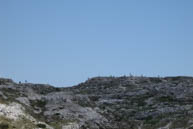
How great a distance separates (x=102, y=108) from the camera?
9925 centimetres

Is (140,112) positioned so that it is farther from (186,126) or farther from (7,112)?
(7,112)

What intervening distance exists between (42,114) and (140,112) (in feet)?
94.2

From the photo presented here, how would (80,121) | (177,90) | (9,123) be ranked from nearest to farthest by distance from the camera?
(9,123) → (80,121) → (177,90)

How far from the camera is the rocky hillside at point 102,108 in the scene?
77.6 metres

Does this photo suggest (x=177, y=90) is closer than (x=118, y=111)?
No

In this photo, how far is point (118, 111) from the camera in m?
99.0

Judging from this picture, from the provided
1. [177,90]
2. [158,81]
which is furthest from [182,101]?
[158,81]

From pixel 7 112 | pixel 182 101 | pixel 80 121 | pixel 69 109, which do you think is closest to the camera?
pixel 7 112

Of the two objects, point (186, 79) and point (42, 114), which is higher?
point (186, 79)

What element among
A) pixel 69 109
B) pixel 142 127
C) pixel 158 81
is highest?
pixel 158 81

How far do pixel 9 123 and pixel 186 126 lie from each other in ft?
127

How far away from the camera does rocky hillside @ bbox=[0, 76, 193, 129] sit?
77.6 metres

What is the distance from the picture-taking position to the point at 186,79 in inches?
5591

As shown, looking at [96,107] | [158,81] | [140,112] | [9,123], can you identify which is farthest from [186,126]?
[158,81]
